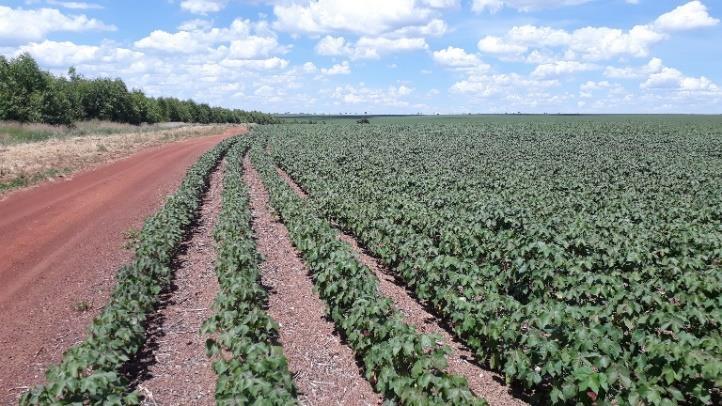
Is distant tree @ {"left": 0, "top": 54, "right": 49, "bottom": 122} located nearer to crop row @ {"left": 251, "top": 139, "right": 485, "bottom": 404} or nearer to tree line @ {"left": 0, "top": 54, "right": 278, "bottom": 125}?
tree line @ {"left": 0, "top": 54, "right": 278, "bottom": 125}

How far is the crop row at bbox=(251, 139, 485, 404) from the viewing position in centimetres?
535

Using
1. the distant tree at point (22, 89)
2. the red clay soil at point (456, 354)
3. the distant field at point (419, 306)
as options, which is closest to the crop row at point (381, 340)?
the distant field at point (419, 306)

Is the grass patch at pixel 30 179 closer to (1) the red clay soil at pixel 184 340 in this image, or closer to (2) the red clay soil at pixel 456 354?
(1) the red clay soil at pixel 184 340

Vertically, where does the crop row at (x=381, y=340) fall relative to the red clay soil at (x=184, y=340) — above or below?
above

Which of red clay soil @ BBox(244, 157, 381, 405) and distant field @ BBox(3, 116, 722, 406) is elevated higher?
distant field @ BBox(3, 116, 722, 406)

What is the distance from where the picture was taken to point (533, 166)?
2448 cm

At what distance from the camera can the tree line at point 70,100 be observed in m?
53.6

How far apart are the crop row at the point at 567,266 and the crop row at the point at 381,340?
44.7 inches

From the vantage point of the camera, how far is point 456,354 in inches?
304

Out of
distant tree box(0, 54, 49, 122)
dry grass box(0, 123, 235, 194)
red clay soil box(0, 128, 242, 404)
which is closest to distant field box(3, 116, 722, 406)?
red clay soil box(0, 128, 242, 404)

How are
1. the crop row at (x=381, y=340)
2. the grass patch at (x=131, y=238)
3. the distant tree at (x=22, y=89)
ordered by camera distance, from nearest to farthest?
the crop row at (x=381, y=340) < the grass patch at (x=131, y=238) < the distant tree at (x=22, y=89)

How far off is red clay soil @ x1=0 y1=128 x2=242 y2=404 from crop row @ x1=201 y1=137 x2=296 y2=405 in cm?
258

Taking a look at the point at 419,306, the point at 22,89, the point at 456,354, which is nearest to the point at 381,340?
the point at 456,354

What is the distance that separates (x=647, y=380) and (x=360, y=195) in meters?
11.9
